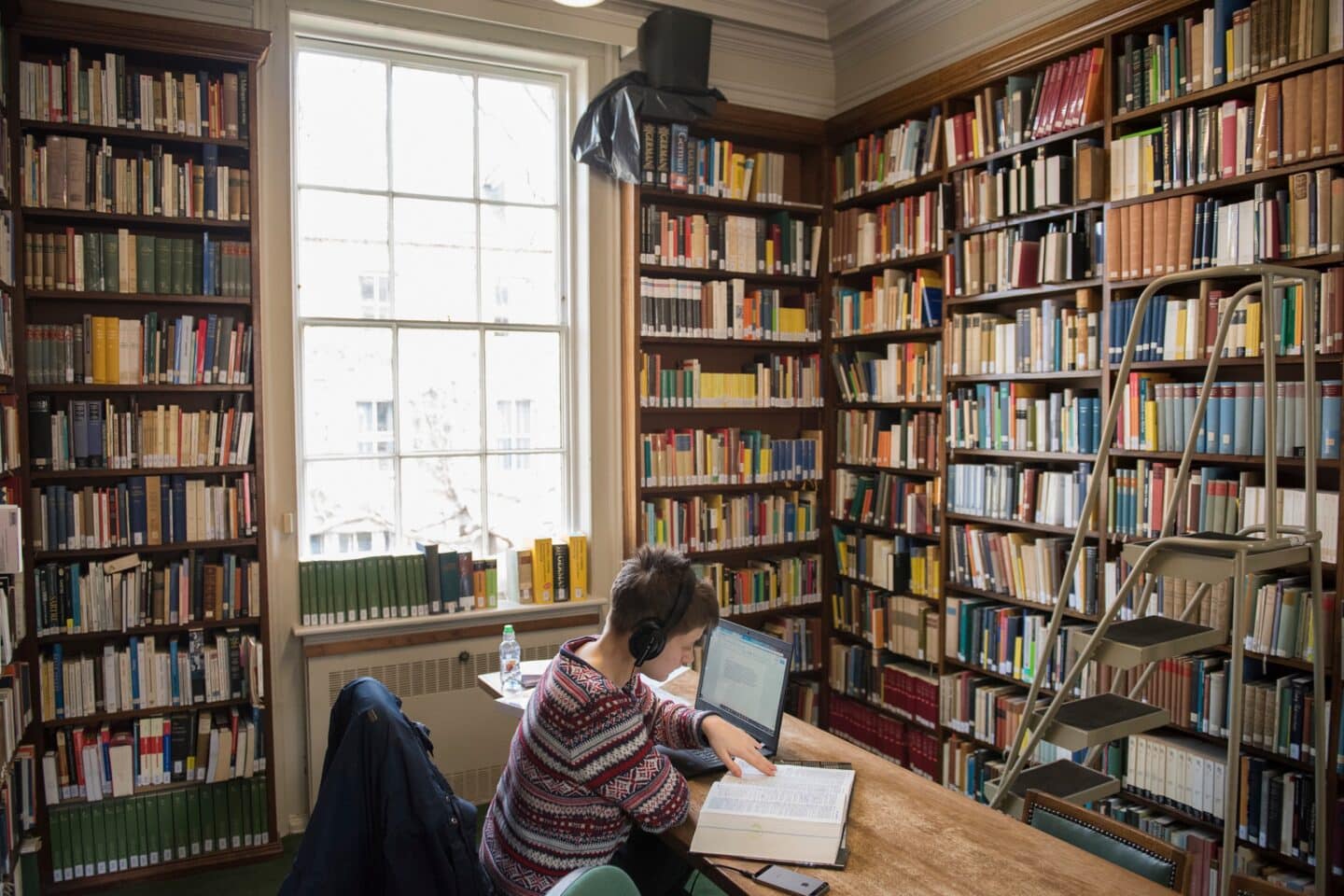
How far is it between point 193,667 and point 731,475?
95.1 inches

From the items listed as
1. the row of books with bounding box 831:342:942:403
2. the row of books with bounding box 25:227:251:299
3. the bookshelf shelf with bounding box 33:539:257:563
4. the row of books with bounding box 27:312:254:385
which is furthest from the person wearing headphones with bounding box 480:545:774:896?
the row of books with bounding box 831:342:942:403

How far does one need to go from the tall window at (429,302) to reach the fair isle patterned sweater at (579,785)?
2.29 meters

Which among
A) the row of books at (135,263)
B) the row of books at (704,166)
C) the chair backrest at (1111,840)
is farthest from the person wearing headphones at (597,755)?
the row of books at (704,166)

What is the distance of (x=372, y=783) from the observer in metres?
1.80

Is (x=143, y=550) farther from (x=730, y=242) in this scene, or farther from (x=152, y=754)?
(x=730, y=242)

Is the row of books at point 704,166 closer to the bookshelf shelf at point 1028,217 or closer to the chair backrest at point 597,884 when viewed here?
the bookshelf shelf at point 1028,217

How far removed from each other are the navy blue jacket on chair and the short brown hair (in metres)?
0.52

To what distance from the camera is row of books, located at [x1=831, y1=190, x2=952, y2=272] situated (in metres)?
4.02

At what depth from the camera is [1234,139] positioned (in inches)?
113

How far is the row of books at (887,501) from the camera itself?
13.7 ft

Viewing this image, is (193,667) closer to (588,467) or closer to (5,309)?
(5,309)

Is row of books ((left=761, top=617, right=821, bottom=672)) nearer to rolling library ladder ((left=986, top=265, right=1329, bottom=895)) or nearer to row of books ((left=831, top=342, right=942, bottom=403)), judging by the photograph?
row of books ((left=831, top=342, right=942, bottom=403))

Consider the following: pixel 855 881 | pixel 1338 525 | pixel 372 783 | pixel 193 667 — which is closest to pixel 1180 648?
pixel 1338 525

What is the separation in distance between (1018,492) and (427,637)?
2489 millimetres
